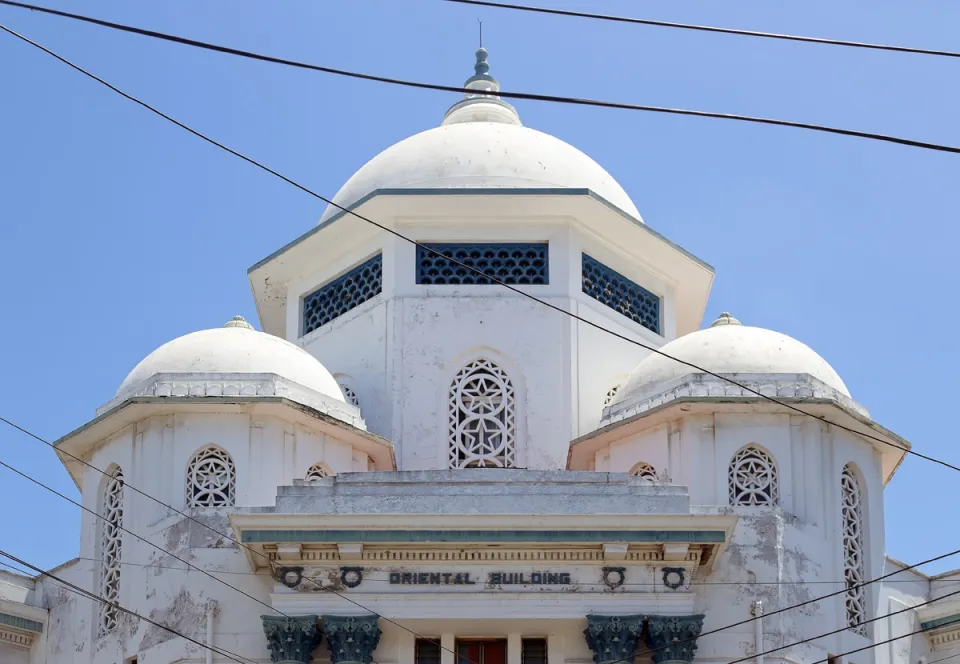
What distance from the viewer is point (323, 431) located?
30297 millimetres

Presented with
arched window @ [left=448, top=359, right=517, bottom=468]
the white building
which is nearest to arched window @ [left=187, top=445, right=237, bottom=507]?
the white building

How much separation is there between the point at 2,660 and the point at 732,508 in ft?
32.3

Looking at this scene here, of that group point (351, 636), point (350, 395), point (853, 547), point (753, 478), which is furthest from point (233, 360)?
point (853, 547)

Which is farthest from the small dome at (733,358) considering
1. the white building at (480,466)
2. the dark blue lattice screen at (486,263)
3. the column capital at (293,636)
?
the column capital at (293,636)

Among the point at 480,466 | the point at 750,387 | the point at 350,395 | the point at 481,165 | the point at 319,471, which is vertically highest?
the point at 481,165

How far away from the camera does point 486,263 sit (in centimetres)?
3291

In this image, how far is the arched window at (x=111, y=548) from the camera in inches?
1160

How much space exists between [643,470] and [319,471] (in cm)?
429

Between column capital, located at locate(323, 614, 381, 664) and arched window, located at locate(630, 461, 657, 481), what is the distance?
15.6 feet

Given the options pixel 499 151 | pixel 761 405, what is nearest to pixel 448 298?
pixel 499 151

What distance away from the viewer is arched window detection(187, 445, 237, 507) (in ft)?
96.3

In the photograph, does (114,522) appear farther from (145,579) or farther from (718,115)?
(718,115)

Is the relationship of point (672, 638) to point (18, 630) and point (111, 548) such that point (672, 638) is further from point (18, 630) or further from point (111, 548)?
point (18, 630)

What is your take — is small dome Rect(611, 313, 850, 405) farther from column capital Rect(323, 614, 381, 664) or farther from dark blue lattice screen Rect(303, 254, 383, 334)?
column capital Rect(323, 614, 381, 664)
